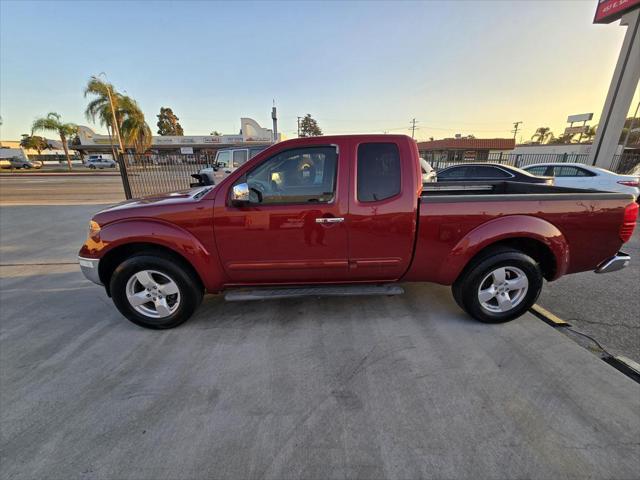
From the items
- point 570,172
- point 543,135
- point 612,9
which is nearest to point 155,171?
point 570,172

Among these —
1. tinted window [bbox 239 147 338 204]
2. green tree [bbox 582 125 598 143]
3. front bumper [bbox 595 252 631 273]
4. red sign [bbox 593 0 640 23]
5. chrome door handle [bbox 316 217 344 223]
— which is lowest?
front bumper [bbox 595 252 631 273]

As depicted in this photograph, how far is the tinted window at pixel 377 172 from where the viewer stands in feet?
8.96

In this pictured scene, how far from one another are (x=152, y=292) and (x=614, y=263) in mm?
4738

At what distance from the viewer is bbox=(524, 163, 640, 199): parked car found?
746cm

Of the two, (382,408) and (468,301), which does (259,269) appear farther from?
(468,301)

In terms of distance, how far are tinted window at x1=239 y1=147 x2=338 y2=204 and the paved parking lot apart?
54.2 inches

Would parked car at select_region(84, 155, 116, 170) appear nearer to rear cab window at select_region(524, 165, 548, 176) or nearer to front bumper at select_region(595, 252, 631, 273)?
rear cab window at select_region(524, 165, 548, 176)

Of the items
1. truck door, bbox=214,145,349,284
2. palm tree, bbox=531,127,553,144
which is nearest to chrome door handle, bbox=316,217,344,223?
truck door, bbox=214,145,349,284

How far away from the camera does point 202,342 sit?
2781 millimetres

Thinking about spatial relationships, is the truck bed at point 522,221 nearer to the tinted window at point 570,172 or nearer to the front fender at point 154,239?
the front fender at point 154,239

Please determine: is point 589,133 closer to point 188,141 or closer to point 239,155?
point 239,155

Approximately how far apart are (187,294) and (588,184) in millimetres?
10311

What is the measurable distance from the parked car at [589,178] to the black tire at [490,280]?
623 cm

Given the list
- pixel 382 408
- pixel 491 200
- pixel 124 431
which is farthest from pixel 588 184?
pixel 124 431
